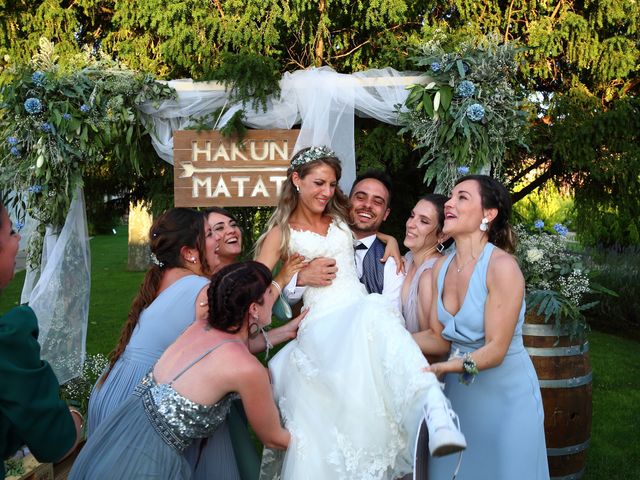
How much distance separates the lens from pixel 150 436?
2.37 meters

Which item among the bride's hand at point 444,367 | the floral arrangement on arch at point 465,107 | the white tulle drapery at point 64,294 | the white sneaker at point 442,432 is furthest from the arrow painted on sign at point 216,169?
the white sneaker at point 442,432

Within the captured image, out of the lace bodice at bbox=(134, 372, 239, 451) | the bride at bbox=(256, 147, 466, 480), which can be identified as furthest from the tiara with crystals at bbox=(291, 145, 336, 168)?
the lace bodice at bbox=(134, 372, 239, 451)

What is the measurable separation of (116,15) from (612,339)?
27.9ft

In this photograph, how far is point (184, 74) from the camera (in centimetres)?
617

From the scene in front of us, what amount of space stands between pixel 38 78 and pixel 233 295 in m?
3.20

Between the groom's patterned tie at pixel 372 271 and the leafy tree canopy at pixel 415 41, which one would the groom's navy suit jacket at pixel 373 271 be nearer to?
the groom's patterned tie at pixel 372 271

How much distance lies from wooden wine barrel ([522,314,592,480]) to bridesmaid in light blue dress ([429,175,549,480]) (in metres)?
1.06

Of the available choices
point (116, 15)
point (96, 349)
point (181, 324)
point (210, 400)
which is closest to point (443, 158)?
point (181, 324)

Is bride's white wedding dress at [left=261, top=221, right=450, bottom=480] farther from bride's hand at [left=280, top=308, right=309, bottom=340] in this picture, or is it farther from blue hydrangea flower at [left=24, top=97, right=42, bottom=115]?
blue hydrangea flower at [left=24, top=97, right=42, bottom=115]

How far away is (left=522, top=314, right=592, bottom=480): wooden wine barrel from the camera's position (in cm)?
385

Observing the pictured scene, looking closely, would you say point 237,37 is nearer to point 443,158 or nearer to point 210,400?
point 443,158

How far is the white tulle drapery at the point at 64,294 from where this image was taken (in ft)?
16.4

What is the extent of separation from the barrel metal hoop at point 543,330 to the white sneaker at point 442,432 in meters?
1.77

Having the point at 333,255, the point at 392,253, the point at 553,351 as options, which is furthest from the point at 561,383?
the point at 333,255
